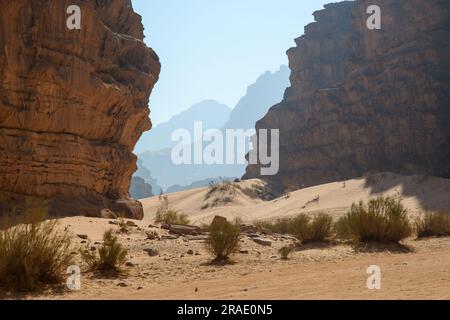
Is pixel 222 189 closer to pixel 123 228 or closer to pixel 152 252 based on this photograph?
pixel 123 228

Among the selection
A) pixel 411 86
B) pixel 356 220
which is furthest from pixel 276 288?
pixel 411 86

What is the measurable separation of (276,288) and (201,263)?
3489 mm

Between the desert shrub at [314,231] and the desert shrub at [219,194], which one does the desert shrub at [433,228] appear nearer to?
the desert shrub at [314,231]

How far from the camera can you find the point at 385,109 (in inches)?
2058

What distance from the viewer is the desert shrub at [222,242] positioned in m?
10.3

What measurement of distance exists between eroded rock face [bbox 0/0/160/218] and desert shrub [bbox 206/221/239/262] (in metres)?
7.98

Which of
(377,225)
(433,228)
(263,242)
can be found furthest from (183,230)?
(433,228)

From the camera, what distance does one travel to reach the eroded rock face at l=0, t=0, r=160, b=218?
1583cm

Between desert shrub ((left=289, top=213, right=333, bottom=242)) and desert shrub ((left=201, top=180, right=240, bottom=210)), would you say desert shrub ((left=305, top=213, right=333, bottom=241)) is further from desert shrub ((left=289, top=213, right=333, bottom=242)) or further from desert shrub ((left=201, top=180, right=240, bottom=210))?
desert shrub ((left=201, top=180, right=240, bottom=210))

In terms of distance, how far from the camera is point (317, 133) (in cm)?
5919

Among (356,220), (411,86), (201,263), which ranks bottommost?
(201,263)

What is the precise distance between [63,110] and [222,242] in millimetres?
9908
